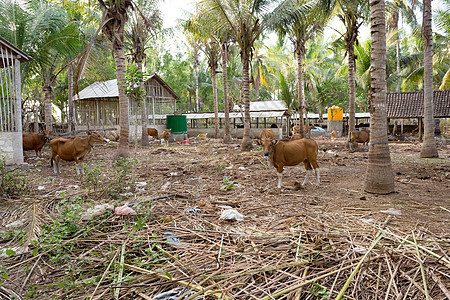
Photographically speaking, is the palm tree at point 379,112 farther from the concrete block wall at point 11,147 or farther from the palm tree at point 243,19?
the concrete block wall at point 11,147

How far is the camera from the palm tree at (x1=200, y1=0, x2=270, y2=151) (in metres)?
14.8

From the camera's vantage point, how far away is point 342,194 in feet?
22.6

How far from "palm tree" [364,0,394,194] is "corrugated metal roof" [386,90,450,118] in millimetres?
16611

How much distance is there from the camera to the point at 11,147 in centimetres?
978

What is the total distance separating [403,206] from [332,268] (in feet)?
10.6

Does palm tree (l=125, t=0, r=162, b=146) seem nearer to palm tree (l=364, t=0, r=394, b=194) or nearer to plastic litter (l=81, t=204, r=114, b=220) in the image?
plastic litter (l=81, t=204, r=114, b=220)

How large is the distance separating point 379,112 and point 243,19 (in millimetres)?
10255

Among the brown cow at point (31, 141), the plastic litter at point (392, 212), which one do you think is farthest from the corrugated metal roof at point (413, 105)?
the brown cow at point (31, 141)

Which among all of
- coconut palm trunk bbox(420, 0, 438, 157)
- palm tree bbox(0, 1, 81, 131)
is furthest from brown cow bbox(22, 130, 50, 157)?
coconut palm trunk bbox(420, 0, 438, 157)

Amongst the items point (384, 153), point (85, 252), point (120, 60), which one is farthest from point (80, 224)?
point (120, 60)

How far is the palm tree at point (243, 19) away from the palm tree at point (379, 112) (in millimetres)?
9106

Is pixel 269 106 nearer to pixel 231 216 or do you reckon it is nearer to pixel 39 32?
pixel 39 32

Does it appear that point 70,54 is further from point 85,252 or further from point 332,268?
point 332,268

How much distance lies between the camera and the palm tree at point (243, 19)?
48.4ft
